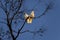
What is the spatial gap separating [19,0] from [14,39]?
1.28m

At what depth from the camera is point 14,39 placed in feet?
99.3

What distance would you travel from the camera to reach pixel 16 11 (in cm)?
3044

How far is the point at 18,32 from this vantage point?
30.4m

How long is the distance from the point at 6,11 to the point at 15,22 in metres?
0.46

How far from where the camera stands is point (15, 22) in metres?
30.5

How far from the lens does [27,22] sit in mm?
30406

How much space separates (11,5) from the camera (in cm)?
3041

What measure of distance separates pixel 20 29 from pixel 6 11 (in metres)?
0.73

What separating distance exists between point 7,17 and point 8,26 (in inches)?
11.5

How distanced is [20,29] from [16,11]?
595 millimetres

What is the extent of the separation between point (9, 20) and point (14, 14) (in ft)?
0.84

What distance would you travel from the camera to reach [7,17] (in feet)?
99.7

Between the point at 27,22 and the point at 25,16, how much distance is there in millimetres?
204

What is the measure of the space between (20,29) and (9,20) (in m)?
0.46
